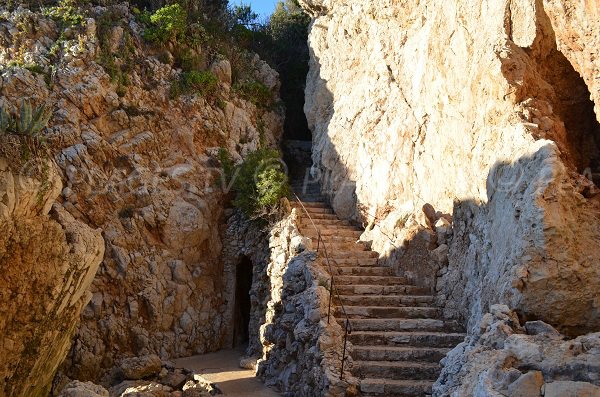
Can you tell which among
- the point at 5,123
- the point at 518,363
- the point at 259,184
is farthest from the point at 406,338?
the point at 5,123

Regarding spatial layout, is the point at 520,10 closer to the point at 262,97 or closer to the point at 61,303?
the point at 61,303

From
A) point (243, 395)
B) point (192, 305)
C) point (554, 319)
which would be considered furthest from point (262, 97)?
point (554, 319)

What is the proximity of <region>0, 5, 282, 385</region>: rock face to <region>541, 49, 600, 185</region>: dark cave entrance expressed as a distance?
10136mm

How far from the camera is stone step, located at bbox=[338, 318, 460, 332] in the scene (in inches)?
382

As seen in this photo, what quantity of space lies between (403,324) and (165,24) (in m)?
12.7

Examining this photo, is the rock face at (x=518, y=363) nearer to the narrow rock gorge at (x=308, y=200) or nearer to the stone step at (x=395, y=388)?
the narrow rock gorge at (x=308, y=200)

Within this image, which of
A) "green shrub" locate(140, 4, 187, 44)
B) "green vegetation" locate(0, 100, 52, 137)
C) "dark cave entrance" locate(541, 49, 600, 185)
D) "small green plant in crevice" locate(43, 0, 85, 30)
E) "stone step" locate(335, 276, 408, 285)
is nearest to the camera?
"dark cave entrance" locate(541, 49, 600, 185)

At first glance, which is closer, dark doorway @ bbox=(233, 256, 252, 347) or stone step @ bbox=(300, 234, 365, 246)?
stone step @ bbox=(300, 234, 365, 246)

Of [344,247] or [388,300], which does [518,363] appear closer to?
[388,300]

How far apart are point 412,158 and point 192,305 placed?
720 centimetres

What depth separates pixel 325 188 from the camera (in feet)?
55.8

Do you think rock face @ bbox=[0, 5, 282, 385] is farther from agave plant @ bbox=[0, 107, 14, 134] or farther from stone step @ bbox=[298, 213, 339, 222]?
agave plant @ bbox=[0, 107, 14, 134]

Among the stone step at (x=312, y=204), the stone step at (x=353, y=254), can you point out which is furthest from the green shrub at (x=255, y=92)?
the stone step at (x=353, y=254)

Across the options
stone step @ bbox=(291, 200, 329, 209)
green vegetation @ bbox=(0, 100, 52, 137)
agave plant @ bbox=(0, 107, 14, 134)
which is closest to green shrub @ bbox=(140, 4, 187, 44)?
stone step @ bbox=(291, 200, 329, 209)
